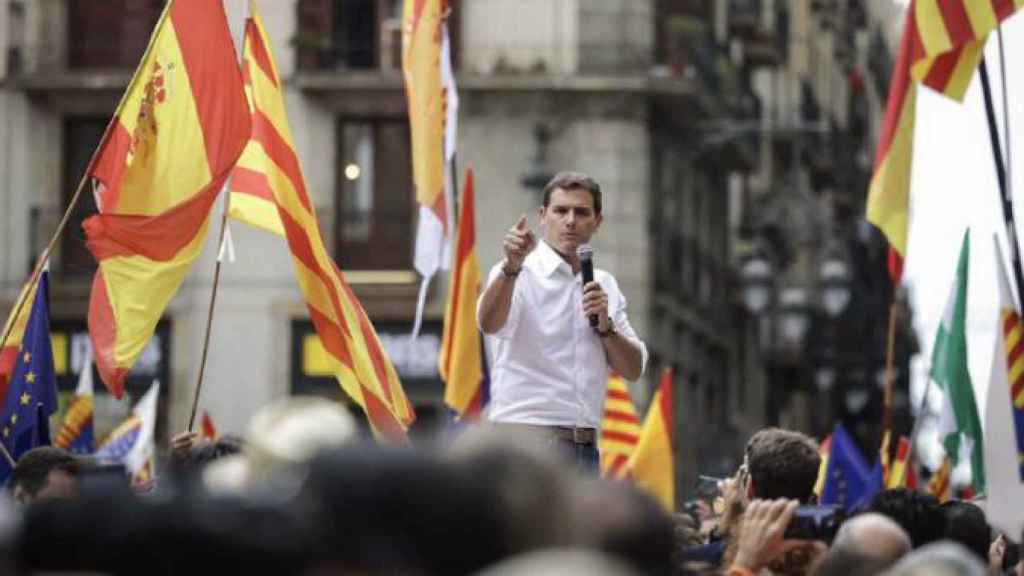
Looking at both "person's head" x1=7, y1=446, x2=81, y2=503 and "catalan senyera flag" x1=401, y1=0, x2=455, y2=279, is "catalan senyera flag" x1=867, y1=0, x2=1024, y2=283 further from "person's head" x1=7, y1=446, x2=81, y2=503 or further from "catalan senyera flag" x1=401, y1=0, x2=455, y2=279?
"person's head" x1=7, y1=446, x2=81, y2=503

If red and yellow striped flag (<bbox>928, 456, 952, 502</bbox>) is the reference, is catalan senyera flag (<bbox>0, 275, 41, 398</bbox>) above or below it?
above

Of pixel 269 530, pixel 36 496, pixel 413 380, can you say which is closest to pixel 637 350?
pixel 36 496

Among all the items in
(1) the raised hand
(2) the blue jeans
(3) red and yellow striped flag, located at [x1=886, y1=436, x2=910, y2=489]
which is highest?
(1) the raised hand

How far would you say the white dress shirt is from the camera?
10555mm

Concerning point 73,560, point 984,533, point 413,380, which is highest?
point 73,560

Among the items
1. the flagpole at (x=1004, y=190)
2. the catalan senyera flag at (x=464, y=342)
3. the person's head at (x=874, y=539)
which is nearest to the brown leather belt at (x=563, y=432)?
the person's head at (x=874, y=539)

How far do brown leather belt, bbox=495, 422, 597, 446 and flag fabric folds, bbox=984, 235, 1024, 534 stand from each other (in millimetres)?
1426

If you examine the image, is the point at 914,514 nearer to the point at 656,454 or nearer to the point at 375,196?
the point at 656,454

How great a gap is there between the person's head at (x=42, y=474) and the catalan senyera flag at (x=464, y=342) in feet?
22.2

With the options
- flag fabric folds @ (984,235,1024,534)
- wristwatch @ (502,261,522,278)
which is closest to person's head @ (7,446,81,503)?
wristwatch @ (502,261,522,278)

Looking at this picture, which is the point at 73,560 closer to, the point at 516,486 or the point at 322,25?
the point at 516,486

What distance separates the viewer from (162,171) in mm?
12539

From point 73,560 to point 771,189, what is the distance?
134 feet

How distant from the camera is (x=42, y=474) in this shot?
9172 mm
